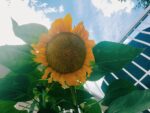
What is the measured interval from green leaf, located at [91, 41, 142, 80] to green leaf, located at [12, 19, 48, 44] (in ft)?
0.35

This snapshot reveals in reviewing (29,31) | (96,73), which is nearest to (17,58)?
(29,31)

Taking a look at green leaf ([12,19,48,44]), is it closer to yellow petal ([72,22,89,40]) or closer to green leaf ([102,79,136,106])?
yellow petal ([72,22,89,40])

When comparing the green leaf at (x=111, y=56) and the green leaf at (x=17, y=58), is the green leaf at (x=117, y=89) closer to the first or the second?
the green leaf at (x=111, y=56)

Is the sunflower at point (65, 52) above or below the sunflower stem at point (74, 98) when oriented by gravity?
above

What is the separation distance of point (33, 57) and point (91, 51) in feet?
0.34

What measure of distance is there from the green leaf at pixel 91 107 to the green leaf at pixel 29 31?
0.52ft

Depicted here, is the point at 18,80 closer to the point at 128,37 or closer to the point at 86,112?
the point at 86,112

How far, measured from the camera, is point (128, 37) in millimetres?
5734

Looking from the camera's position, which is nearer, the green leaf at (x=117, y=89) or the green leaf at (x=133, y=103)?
the green leaf at (x=133, y=103)

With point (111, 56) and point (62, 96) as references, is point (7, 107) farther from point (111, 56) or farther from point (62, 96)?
point (111, 56)

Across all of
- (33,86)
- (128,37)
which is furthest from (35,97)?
(128,37)

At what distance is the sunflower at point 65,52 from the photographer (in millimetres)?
622

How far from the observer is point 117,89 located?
72 centimetres

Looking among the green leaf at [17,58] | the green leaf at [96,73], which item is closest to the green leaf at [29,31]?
the green leaf at [17,58]
